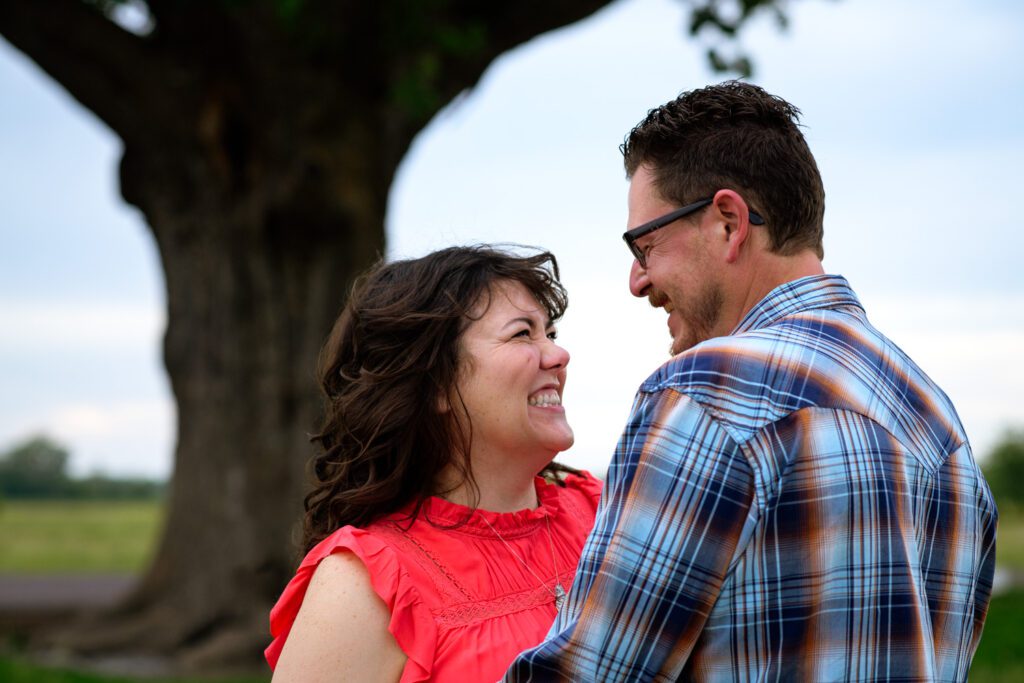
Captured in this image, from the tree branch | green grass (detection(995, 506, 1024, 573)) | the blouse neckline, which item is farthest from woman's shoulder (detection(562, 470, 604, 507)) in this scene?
green grass (detection(995, 506, 1024, 573))

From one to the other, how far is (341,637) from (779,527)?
3.36 feet

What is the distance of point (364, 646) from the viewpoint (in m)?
2.54

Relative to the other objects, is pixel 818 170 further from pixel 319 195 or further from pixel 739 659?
pixel 319 195

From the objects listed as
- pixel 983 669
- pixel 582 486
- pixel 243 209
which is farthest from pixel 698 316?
pixel 243 209

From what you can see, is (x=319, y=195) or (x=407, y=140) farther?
(x=407, y=140)

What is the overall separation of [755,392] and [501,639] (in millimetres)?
956

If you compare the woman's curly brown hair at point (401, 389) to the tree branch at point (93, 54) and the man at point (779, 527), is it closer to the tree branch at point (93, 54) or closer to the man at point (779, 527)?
the man at point (779, 527)

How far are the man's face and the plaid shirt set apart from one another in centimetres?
40

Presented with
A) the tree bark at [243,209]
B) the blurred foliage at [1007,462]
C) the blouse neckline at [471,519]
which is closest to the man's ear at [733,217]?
the blouse neckline at [471,519]

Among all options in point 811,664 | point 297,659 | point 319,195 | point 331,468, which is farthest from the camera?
point 319,195

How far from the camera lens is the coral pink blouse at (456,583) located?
2.58m

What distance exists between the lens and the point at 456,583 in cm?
274

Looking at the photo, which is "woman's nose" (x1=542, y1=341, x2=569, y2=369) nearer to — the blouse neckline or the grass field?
the blouse neckline

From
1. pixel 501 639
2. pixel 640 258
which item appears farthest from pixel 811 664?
pixel 640 258
